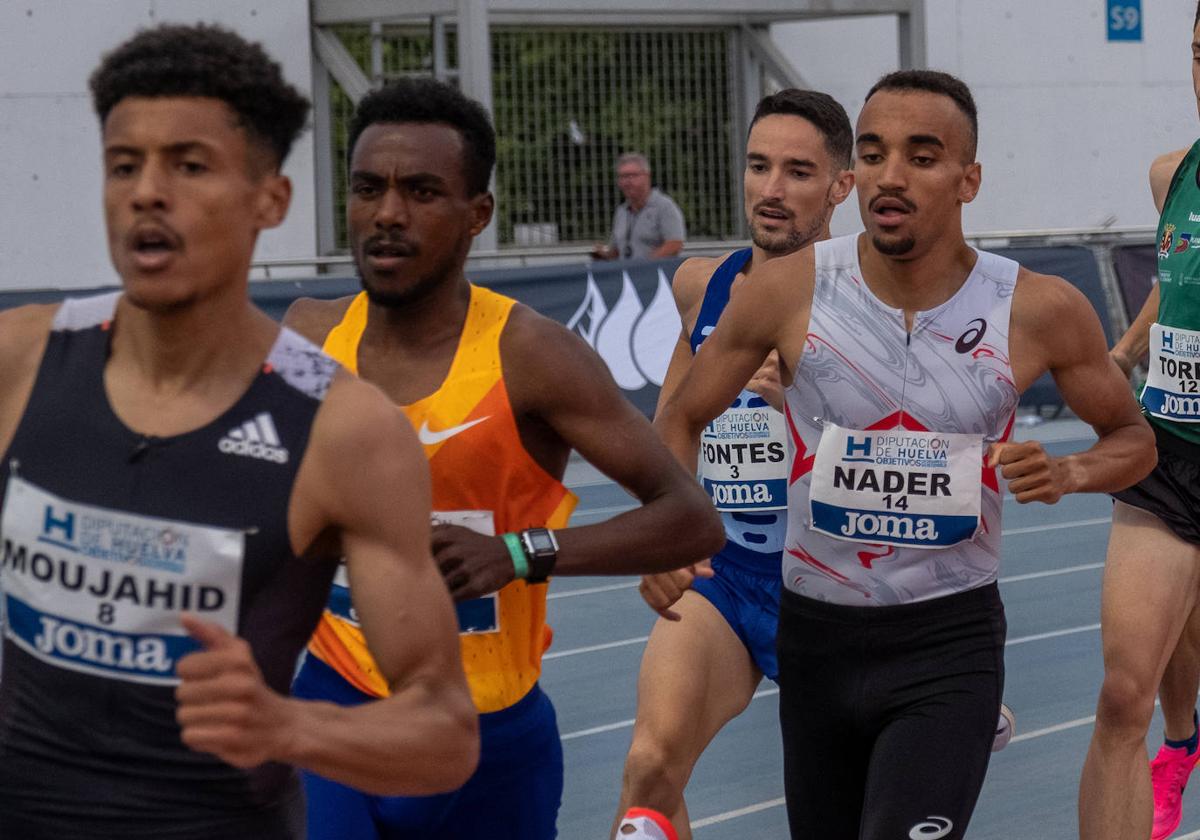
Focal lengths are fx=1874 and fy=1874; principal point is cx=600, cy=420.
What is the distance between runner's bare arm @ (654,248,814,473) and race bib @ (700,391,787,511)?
2.70 ft

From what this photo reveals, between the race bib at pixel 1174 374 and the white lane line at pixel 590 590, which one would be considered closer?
the race bib at pixel 1174 374

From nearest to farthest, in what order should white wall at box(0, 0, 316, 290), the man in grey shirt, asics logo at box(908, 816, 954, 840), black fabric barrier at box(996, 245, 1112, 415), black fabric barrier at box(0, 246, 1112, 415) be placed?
1. asics logo at box(908, 816, 954, 840)
2. black fabric barrier at box(0, 246, 1112, 415)
3. black fabric barrier at box(996, 245, 1112, 415)
4. the man in grey shirt
5. white wall at box(0, 0, 316, 290)

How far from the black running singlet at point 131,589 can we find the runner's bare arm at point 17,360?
1.2 inches

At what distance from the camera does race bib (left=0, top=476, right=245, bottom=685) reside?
2.19 m

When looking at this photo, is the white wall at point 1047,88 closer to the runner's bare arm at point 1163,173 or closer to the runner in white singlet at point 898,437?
the runner's bare arm at point 1163,173

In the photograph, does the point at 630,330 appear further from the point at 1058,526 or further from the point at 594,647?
the point at 594,647

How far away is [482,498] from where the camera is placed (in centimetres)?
330

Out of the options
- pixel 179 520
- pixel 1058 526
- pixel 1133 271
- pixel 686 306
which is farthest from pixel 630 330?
pixel 179 520

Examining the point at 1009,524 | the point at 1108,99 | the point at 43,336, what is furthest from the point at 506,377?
the point at 1108,99

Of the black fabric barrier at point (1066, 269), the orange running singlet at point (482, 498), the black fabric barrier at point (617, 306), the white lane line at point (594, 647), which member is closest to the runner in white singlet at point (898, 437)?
the orange running singlet at point (482, 498)

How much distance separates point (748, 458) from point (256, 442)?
2714 millimetres

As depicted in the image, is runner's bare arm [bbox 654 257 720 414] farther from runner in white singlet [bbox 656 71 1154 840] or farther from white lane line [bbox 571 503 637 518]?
white lane line [bbox 571 503 637 518]

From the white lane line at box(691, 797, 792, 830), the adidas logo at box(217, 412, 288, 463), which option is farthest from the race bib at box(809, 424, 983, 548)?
the white lane line at box(691, 797, 792, 830)

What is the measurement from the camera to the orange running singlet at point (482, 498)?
129 inches
